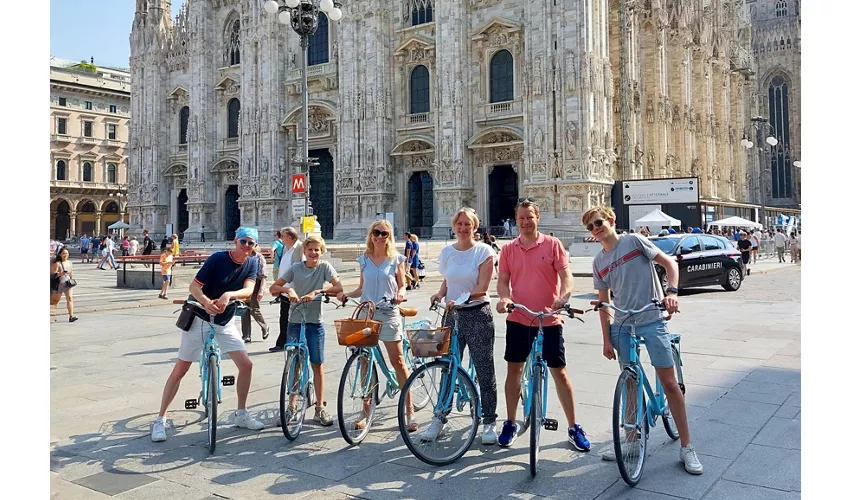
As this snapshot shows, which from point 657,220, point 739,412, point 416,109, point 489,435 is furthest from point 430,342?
point 416,109

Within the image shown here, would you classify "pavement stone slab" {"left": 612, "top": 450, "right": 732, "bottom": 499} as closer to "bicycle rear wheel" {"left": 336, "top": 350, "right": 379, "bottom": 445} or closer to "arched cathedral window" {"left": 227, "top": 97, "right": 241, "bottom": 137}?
"bicycle rear wheel" {"left": 336, "top": 350, "right": 379, "bottom": 445}

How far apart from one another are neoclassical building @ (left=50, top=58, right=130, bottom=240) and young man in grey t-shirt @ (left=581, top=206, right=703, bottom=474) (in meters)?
44.0

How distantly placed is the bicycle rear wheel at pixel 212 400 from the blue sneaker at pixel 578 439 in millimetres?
2634

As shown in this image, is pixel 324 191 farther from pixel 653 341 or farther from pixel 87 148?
pixel 653 341

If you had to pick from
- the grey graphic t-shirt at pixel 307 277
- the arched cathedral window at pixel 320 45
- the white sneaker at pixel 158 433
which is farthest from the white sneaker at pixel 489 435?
the arched cathedral window at pixel 320 45

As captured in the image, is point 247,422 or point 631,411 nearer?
point 631,411

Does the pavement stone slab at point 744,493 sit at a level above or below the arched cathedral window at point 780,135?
below

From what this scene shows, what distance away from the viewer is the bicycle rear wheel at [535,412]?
4.30 meters

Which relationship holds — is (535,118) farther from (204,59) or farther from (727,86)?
(727,86)

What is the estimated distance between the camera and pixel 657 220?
2648 cm

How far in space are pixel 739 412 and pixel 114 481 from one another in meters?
4.94

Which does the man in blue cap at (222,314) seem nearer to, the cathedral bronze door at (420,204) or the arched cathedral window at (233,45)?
the cathedral bronze door at (420,204)

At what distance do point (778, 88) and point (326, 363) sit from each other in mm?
62849
